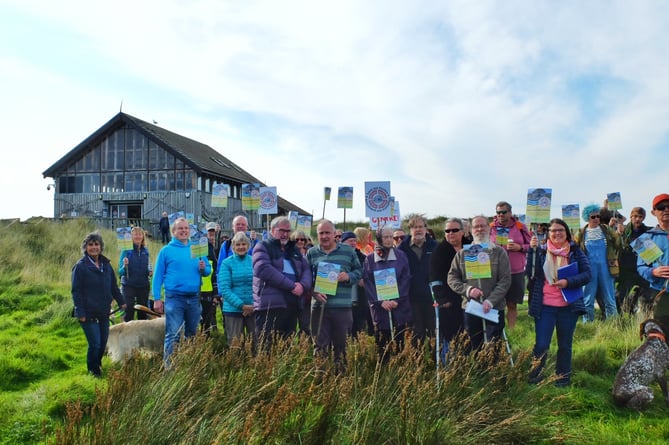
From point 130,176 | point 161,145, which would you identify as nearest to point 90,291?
point 161,145

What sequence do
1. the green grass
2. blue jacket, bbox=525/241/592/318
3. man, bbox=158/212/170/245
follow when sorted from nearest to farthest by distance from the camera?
the green grass < blue jacket, bbox=525/241/592/318 < man, bbox=158/212/170/245

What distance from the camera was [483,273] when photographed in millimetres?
5094

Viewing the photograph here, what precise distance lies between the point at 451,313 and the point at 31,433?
4.20 metres

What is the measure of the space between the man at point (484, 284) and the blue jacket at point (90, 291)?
416 cm

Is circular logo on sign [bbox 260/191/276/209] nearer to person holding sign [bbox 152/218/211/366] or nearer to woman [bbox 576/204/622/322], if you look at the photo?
person holding sign [bbox 152/218/211/366]

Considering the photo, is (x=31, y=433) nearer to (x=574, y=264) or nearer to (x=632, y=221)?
(x=574, y=264)

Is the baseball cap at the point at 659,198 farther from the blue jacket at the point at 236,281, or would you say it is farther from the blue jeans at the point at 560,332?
the blue jacket at the point at 236,281

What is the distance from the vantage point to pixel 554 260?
18.2 ft

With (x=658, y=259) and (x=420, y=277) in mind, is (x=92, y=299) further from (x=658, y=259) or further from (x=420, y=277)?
(x=658, y=259)

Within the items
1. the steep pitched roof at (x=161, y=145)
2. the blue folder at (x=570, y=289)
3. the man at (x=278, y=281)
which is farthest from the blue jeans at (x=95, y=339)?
the steep pitched roof at (x=161, y=145)

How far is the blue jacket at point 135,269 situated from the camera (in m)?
8.16

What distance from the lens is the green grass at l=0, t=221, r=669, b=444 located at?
3281 millimetres

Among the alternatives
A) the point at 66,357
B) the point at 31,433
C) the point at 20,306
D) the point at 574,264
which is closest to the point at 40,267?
the point at 20,306

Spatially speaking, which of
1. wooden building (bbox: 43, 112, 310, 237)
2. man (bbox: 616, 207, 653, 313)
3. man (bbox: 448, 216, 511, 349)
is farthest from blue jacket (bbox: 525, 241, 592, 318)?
wooden building (bbox: 43, 112, 310, 237)
